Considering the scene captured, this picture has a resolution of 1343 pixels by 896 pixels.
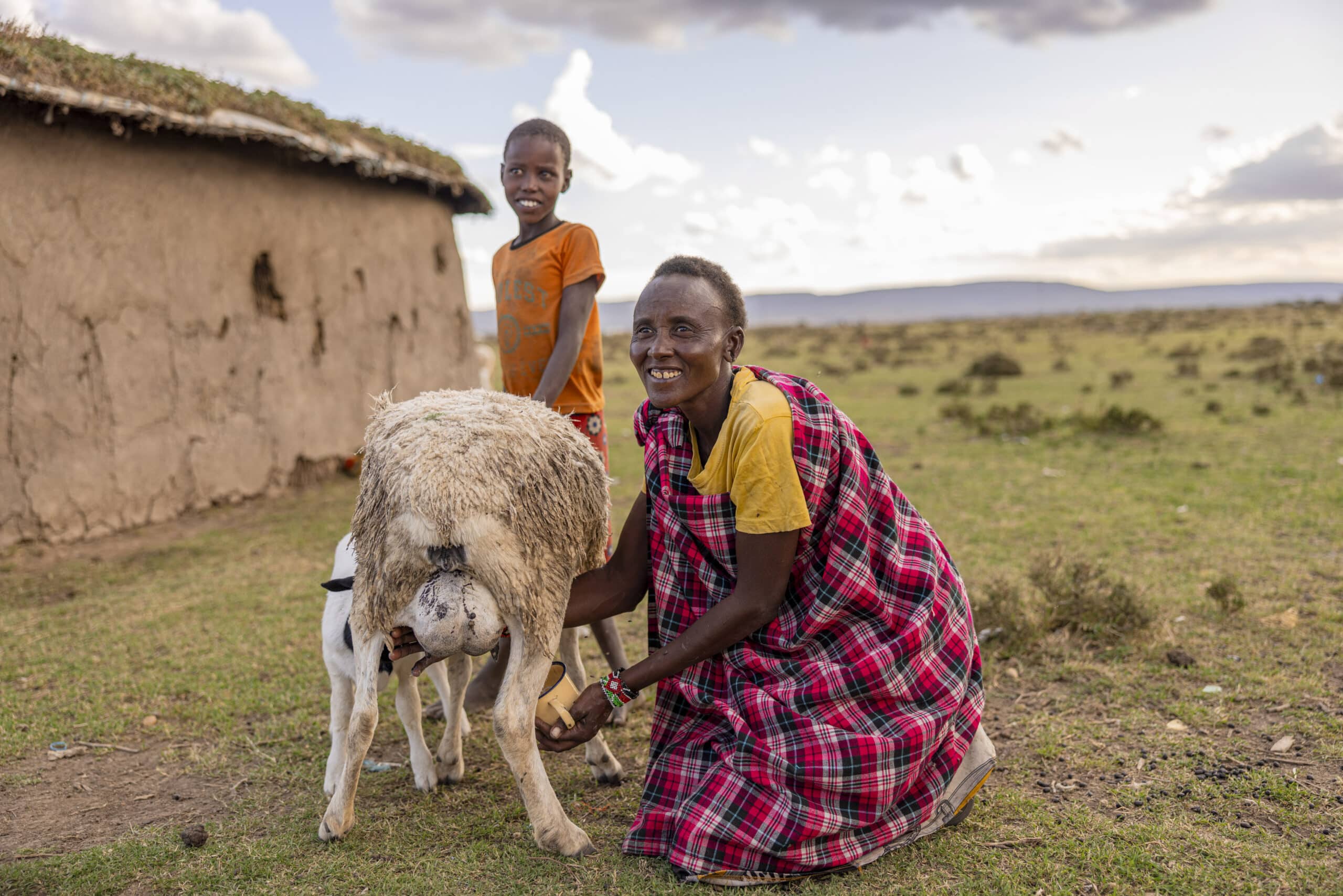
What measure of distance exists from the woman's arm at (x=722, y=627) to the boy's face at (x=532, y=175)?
1.83m

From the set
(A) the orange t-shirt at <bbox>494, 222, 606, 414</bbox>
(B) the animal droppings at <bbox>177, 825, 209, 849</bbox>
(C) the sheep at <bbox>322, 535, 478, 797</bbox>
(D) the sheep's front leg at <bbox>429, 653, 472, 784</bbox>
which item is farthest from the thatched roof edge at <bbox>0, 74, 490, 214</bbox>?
(B) the animal droppings at <bbox>177, 825, 209, 849</bbox>

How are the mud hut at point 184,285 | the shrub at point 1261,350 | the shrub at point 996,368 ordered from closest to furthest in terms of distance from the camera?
the mud hut at point 184,285 < the shrub at point 996,368 < the shrub at point 1261,350

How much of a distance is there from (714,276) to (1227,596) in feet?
12.2

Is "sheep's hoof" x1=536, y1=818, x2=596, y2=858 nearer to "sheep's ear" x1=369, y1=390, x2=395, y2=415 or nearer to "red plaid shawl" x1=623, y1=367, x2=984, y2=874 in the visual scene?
"red plaid shawl" x1=623, y1=367, x2=984, y2=874

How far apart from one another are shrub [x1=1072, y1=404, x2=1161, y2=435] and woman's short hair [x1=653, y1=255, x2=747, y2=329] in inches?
358

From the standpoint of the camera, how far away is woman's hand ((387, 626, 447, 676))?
291 cm

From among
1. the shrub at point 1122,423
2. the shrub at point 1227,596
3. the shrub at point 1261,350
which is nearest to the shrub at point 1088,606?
the shrub at point 1227,596

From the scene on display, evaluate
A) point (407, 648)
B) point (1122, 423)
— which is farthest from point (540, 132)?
point (1122, 423)

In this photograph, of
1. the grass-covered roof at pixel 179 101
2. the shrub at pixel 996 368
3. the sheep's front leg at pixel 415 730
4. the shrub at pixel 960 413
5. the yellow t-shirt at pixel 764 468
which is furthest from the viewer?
the shrub at pixel 996 368

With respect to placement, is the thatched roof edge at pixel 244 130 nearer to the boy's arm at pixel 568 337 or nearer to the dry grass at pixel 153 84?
the dry grass at pixel 153 84

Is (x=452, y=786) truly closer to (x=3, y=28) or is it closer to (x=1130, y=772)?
(x=1130, y=772)

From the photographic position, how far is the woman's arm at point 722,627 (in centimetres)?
278

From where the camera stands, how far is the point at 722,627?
9.37 ft

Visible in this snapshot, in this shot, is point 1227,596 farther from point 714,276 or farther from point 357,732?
point 357,732
